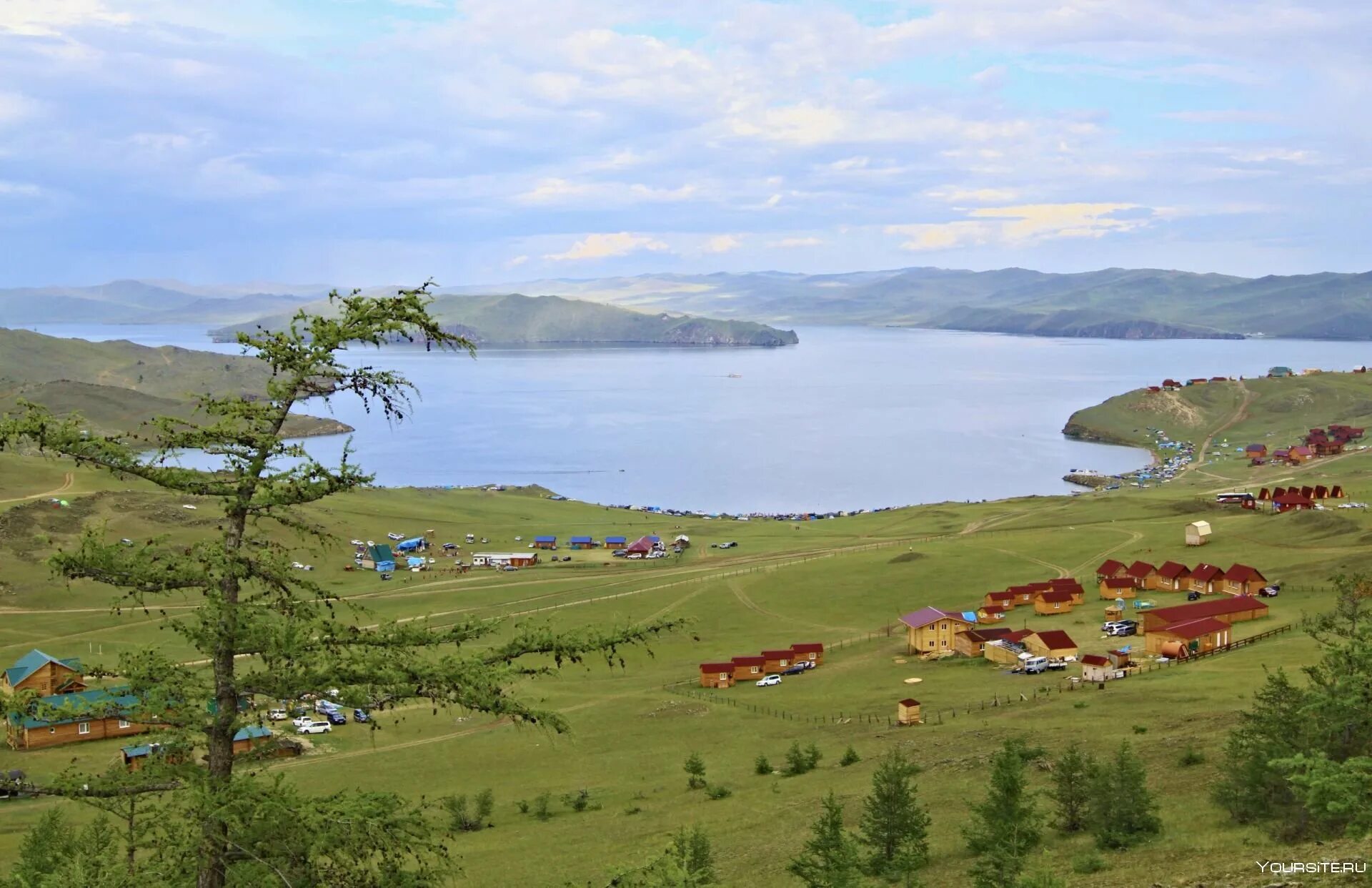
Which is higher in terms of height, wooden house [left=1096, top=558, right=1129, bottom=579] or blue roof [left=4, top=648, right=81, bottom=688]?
wooden house [left=1096, top=558, right=1129, bottom=579]

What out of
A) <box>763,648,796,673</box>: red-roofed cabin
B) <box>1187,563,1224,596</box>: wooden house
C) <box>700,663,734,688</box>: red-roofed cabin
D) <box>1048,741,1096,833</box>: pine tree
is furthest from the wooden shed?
<box>1048,741,1096,833</box>: pine tree

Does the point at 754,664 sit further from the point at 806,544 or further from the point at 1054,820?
the point at 806,544

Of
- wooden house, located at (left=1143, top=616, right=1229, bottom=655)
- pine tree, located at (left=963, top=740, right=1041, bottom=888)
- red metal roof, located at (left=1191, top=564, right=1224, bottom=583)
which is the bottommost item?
wooden house, located at (left=1143, top=616, right=1229, bottom=655)

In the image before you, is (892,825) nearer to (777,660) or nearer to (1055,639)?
(1055,639)

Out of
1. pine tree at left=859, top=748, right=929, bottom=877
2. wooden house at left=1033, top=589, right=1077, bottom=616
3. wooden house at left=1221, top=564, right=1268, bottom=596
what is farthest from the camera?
wooden house at left=1033, top=589, right=1077, bottom=616

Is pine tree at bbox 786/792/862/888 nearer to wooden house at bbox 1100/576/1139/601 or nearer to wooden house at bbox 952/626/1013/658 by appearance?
wooden house at bbox 952/626/1013/658

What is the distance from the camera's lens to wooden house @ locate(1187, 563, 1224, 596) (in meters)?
55.2

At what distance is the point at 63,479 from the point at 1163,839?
97.9m

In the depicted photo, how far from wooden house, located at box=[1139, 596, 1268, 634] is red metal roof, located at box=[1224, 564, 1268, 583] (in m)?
4.33

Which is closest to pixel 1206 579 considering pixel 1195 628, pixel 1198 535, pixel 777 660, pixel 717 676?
pixel 1195 628

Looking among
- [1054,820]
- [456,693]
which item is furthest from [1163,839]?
[456,693]

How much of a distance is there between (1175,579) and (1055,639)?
1641 centimetres

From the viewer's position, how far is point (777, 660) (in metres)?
51.5

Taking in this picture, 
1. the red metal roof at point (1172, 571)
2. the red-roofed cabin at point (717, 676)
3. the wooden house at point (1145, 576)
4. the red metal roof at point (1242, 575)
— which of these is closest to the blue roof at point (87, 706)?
the red-roofed cabin at point (717, 676)
